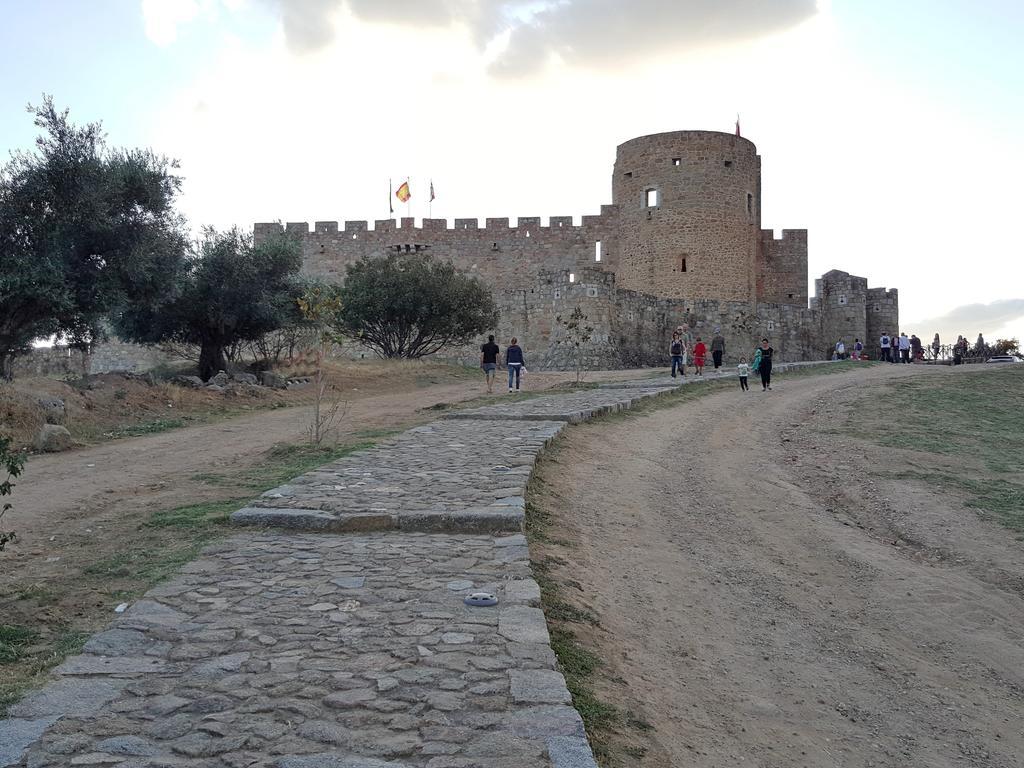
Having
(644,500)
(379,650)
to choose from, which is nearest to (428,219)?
(644,500)

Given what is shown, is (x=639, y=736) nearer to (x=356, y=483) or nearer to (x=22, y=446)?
(x=356, y=483)

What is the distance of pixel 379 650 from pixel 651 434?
943 cm

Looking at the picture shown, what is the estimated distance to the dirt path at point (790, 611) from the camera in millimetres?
4215

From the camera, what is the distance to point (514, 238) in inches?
1542

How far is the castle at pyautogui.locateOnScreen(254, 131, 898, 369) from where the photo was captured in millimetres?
27828

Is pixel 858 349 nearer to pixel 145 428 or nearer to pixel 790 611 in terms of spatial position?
pixel 145 428

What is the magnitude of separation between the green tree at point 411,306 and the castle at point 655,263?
94.9 inches

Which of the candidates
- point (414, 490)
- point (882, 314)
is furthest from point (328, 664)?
point (882, 314)

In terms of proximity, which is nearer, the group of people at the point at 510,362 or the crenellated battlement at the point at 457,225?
the group of people at the point at 510,362

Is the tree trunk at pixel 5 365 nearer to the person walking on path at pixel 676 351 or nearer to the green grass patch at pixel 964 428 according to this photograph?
the green grass patch at pixel 964 428

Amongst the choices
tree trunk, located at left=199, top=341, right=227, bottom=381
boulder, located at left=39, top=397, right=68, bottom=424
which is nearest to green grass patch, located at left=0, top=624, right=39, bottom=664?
boulder, located at left=39, top=397, right=68, bottom=424

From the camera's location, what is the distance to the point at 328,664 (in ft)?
12.1

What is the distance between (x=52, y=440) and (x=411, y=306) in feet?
44.8

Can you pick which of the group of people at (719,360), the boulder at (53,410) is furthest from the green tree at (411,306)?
the boulder at (53,410)
